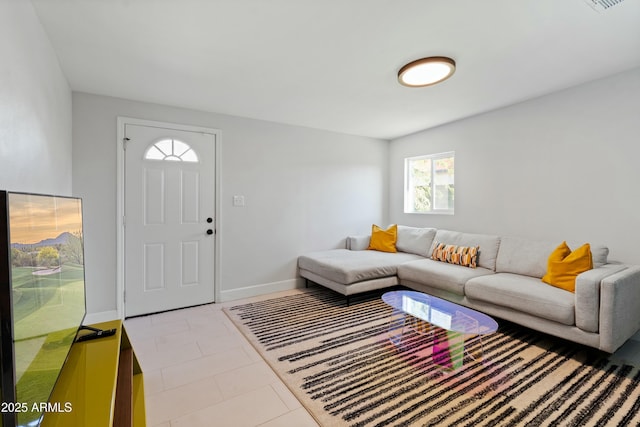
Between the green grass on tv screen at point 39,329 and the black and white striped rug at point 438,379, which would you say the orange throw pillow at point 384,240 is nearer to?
the black and white striped rug at point 438,379

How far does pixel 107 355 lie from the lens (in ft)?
4.41

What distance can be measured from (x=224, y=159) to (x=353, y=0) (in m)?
2.45

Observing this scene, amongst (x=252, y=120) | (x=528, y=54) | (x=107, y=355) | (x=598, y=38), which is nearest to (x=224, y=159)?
(x=252, y=120)

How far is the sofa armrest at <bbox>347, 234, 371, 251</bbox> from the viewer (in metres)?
4.51

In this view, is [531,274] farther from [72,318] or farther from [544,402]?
[72,318]

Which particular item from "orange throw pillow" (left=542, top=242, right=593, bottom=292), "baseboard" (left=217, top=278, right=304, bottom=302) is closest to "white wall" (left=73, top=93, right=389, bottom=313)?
"baseboard" (left=217, top=278, right=304, bottom=302)

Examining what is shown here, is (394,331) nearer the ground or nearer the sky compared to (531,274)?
nearer the ground

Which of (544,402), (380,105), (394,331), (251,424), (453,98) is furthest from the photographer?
(380,105)

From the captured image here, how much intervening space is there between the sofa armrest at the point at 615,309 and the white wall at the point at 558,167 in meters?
0.61

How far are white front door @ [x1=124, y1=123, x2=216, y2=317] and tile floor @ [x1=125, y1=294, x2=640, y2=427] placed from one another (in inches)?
15.9

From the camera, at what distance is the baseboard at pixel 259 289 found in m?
3.64

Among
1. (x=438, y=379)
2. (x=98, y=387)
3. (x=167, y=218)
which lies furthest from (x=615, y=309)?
(x=167, y=218)

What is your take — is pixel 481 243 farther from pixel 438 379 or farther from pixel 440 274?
pixel 438 379

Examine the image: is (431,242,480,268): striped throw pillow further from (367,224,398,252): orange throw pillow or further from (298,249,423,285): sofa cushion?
(367,224,398,252): orange throw pillow
